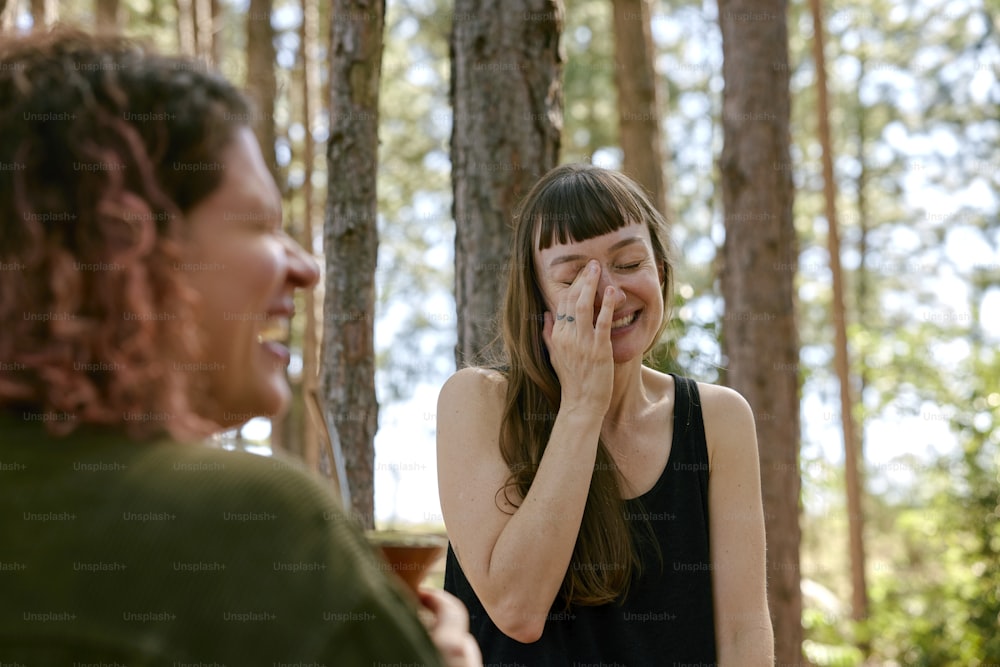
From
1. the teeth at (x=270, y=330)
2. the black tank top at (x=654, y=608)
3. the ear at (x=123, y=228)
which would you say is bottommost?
the black tank top at (x=654, y=608)

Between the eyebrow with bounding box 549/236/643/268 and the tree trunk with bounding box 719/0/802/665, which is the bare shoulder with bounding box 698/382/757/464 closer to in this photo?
the eyebrow with bounding box 549/236/643/268

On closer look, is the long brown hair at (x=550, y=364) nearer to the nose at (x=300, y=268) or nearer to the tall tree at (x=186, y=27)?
the nose at (x=300, y=268)

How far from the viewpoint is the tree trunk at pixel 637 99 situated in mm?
10789

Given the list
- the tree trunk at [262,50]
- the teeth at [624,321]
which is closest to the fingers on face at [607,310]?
the teeth at [624,321]

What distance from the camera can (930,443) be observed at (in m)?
13.8

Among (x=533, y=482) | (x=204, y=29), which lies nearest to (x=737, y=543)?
(x=533, y=482)

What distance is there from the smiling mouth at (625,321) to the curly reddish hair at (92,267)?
1837mm

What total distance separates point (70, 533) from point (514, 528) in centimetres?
158

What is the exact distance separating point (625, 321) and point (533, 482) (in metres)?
0.56

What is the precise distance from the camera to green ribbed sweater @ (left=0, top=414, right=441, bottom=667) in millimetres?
931

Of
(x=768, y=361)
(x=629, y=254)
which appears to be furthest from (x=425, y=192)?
(x=629, y=254)

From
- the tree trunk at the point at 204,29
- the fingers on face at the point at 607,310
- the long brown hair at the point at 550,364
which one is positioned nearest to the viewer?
the long brown hair at the point at 550,364

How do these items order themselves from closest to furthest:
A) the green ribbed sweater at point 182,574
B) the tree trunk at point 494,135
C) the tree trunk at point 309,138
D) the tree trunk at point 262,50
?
the green ribbed sweater at point 182,574, the tree trunk at point 494,135, the tree trunk at point 309,138, the tree trunk at point 262,50

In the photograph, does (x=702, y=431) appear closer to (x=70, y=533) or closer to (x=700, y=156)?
(x=70, y=533)
